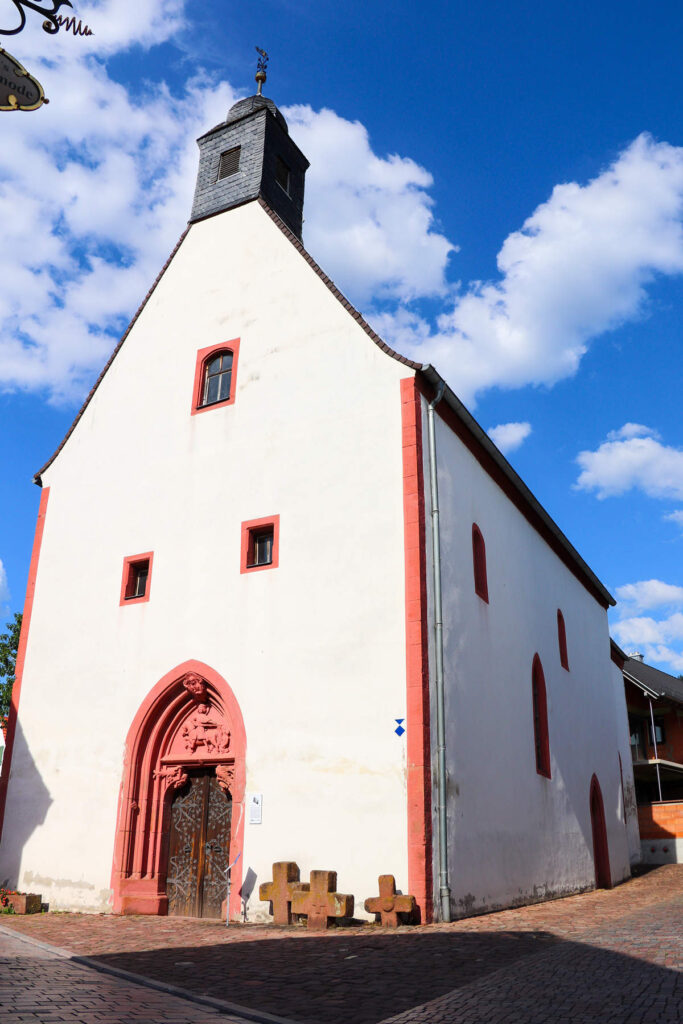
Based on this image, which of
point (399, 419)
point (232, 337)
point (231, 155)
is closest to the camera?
point (399, 419)

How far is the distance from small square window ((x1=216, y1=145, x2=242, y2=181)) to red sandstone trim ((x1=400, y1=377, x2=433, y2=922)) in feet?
24.3

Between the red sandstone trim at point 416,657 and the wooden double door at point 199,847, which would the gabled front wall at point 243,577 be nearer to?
the red sandstone trim at point 416,657

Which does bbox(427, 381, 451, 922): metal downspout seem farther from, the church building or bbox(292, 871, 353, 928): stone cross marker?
bbox(292, 871, 353, 928): stone cross marker

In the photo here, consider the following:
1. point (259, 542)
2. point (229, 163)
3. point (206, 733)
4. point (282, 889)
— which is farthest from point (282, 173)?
point (282, 889)

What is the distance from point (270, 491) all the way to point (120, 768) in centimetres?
498

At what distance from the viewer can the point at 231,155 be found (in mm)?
17625

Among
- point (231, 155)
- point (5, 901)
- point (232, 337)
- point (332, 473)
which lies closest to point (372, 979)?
point (332, 473)

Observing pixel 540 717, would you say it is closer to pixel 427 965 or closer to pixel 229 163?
pixel 427 965

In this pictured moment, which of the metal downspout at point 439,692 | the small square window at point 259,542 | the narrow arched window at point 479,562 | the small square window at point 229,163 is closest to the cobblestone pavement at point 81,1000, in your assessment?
the metal downspout at point 439,692

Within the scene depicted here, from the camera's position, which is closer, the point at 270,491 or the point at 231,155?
the point at 270,491

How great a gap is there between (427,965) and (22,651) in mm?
10893

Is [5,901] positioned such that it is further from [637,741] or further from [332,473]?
[637,741]

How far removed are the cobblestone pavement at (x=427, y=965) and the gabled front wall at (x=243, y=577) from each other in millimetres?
1456

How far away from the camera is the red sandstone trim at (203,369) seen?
15016mm
